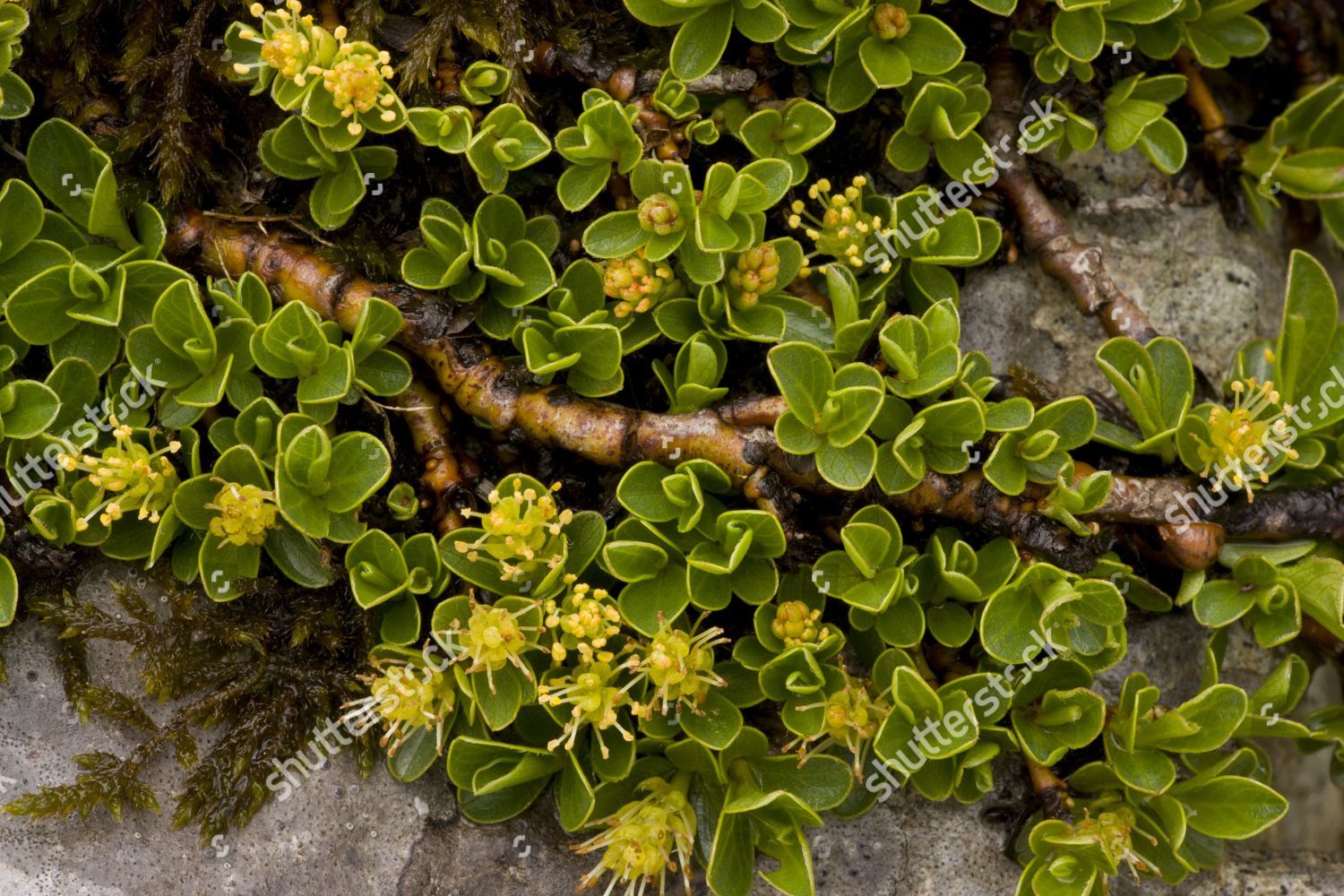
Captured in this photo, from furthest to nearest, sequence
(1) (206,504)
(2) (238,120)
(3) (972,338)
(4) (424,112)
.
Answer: (3) (972,338) → (2) (238,120) → (4) (424,112) → (1) (206,504)

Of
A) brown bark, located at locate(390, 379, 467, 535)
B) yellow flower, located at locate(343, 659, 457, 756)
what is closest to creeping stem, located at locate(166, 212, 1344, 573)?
brown bark, located at locate(390, 379, 467, 535)

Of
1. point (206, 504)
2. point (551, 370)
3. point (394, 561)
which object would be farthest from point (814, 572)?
point (206, 504)

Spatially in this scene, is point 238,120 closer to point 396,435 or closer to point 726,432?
point 396,435
